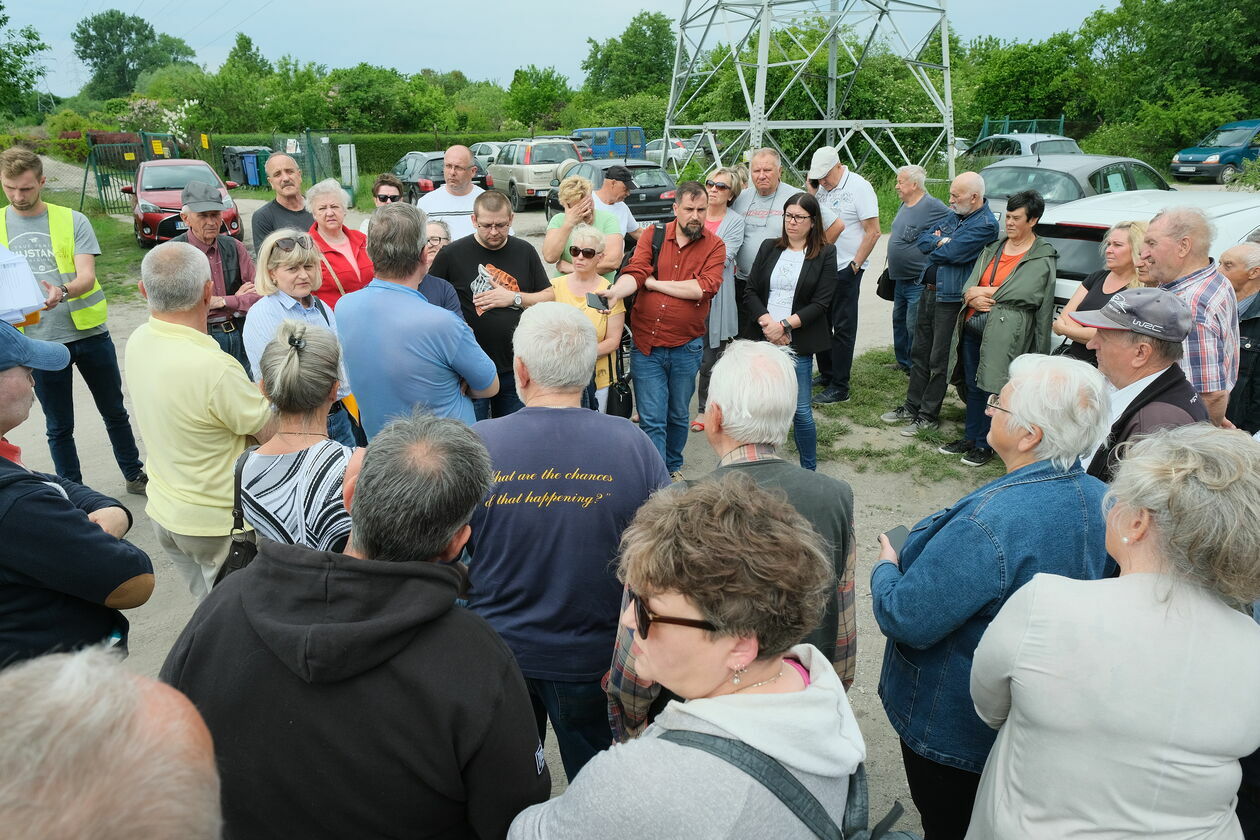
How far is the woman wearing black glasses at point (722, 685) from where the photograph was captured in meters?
1.16

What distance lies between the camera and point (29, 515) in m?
1.99

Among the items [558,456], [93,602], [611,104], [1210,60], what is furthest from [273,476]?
[611,104]

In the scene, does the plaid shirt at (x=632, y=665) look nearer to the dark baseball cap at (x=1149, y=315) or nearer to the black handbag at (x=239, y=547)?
the black handbag at (x=239, y=547)

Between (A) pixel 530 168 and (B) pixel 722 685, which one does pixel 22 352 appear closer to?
(B) pixel 722 685

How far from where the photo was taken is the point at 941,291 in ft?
19.4

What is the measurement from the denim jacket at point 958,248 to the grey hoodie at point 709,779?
16.9 ft

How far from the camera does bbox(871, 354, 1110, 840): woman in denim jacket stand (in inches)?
79.2

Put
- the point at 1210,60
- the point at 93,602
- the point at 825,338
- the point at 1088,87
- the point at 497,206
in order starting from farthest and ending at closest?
the point at 1088,87 → the point at 1210,60 → the point at 825,338 → the point at 497,206 → the point at 93,602

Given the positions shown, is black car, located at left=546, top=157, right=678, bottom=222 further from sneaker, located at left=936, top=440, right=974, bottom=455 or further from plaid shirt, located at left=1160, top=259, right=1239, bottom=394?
plaid shirt, located at left=1160, top=259, right=1239, bottom=394

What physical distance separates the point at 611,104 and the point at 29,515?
44786mm

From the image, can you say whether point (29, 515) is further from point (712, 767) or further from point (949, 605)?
point (949, 605)

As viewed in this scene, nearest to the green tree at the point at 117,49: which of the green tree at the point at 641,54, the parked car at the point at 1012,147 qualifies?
the green tree at the point at 641,54

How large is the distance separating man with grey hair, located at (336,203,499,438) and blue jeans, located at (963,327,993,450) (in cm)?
375

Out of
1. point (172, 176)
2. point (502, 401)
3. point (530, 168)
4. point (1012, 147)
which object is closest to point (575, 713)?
point (502, 401)
